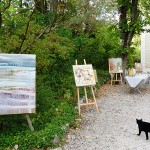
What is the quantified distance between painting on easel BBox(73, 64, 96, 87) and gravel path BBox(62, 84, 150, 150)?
794 mm

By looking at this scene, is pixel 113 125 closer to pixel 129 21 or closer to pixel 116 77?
pixel 116 77

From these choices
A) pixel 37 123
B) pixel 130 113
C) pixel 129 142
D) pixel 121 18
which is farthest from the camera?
pixel 121 18

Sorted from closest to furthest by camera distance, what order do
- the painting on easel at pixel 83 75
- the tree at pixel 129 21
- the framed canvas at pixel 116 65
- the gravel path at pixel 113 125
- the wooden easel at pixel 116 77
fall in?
the gravel path at pixel 113 125 → the painting on easel at pixel 83 75 → the tree at pixel 129 21 → the framed canvas at pixel 116 65 → the wooden easel at pixel 116 77

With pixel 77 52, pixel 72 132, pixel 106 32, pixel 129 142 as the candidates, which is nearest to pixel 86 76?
pixel 72 132

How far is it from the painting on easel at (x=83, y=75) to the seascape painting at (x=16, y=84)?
2693 mm

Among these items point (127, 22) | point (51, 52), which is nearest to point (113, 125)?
point (51, 52)

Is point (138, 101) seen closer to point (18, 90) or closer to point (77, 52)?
point (77, 52)

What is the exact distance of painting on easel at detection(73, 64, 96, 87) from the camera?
26.7 ft

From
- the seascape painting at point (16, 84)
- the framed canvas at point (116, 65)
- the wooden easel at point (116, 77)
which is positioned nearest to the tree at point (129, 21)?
the framed canvas at point (116, 65)

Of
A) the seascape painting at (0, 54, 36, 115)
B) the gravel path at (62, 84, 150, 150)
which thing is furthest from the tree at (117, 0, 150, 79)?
the seascape painting at (0, 54, 36, 115)

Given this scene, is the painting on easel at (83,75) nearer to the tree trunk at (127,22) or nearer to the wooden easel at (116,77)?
the tree trunk at (127,22)

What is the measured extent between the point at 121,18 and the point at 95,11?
5.59 ft

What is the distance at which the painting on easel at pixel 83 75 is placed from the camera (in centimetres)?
815

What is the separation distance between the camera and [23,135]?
17.7 feet
